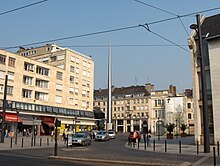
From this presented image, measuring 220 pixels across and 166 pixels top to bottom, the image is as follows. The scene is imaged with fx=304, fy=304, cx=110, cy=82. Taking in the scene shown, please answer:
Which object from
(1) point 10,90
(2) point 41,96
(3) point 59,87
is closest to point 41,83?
(2) point 41,96

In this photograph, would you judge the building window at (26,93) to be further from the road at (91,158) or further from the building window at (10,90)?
the road at (91,158)

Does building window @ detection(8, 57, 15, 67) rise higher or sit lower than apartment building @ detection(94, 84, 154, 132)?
higher

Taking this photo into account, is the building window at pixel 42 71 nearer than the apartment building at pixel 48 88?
No

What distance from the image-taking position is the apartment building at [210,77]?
1107 inches

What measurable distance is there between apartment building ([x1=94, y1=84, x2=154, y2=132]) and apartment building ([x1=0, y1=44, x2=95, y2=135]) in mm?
32641

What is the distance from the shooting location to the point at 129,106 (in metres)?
112

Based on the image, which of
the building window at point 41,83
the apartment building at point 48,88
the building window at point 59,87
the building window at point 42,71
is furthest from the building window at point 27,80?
the building window at point 59,87

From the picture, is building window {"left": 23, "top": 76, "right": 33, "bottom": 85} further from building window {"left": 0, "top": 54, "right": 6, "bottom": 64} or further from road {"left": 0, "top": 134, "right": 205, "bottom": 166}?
road {"left": 0, "top": 134, "right": 205, "bottom": 166}

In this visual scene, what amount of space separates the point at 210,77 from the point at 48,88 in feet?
136

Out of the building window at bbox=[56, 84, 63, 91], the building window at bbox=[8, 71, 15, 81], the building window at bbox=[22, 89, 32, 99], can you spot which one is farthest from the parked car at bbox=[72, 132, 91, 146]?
the building window at bbox=[56, 84, 63, 91]

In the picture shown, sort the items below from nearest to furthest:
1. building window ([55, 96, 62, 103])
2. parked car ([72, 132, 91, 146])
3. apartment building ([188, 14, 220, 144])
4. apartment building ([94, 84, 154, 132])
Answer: apartment building ([188, 14, 220, 144]) < parked car ([72, 132, 91, 146]) < building window ([55, 96, 62, 103]) < apartment building ([94, 84, 154, 132])

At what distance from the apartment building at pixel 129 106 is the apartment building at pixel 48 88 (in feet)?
107

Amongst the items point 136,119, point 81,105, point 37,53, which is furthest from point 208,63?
point 136,119

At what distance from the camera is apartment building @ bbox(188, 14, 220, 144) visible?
28125 mm
